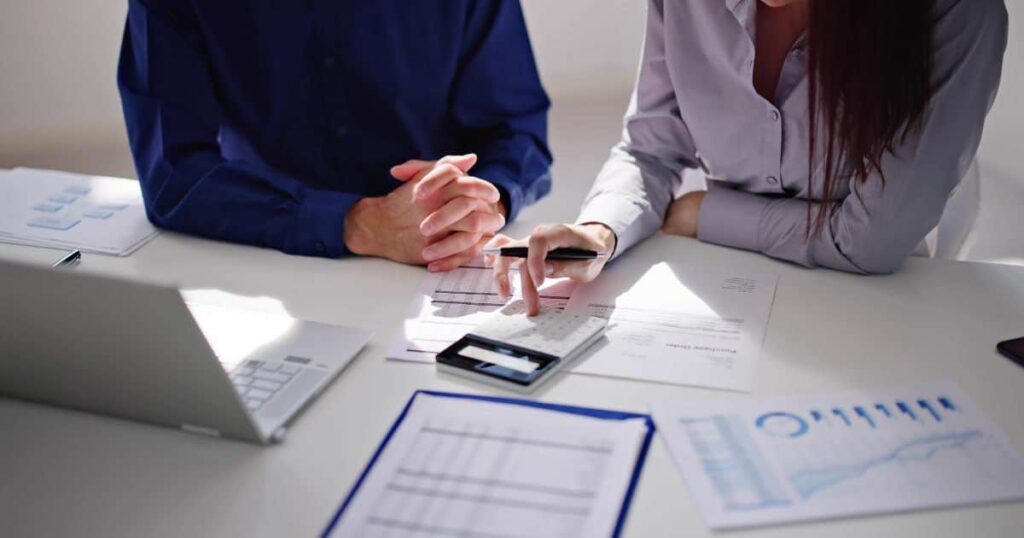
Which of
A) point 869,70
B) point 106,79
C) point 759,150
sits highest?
point 869,70

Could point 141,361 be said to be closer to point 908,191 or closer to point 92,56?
point 908,191

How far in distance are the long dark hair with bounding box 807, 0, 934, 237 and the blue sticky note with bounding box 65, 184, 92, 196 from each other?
3.83 feet

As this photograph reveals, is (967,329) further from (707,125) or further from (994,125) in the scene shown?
(994,125)

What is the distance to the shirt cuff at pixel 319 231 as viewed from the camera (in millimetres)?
1408

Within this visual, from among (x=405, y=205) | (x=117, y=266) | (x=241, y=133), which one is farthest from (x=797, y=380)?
(x=241, y=133)

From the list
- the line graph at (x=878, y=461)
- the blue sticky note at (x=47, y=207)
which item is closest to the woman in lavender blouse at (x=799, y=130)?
the line graph at (x=878, y=461)

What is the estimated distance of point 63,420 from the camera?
3.46 ft

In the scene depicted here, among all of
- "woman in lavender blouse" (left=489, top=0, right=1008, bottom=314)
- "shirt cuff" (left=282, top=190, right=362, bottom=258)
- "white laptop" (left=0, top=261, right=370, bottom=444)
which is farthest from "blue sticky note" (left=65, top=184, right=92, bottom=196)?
"woman in lavender blouse" (left=489, top=0, right=1008, bottom=314)

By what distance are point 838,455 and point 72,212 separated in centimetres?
122

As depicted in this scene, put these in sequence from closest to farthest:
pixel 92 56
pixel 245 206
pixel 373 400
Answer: pixel 373 400, pixel 245 206, pixel 92 56

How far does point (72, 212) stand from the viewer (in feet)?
5.08

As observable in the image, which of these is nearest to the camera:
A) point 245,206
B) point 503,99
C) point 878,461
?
point 878,461

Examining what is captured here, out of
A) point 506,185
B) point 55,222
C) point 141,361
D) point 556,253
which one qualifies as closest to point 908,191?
point 556,253

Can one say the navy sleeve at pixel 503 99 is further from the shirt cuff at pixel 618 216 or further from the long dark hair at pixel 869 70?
the long dark hair at pixel 869 70
